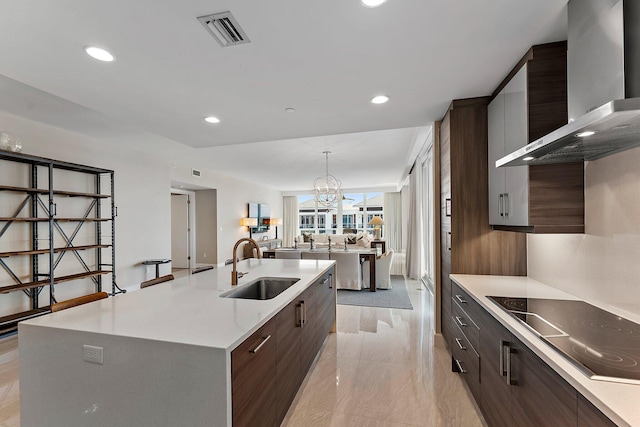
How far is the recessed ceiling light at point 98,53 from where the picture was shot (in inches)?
69.6

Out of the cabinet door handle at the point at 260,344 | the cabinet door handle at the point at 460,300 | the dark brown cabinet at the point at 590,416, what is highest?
the dark brown cabinet at the point at 590,416

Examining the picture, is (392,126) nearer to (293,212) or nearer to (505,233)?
(505,233)

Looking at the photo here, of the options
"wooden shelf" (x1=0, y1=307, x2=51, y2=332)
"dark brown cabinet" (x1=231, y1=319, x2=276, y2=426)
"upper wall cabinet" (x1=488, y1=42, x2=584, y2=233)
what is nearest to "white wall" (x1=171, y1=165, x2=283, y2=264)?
"wooden shelf" (x1=0, y1=307, x2=51, y2=332)

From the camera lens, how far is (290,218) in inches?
489

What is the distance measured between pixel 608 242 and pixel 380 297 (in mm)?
3589

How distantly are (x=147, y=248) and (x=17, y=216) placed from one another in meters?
1.96

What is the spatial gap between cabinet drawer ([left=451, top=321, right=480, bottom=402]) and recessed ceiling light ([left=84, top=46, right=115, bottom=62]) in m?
3.03

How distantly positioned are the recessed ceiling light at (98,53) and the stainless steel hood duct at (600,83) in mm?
2500

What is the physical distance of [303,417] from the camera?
6.35 feet

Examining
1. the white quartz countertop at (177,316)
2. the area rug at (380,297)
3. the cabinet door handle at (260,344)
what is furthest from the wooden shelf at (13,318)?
the area rug at (380,297)

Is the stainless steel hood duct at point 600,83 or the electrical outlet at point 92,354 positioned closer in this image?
the stainless steel hood duct at point 600,83

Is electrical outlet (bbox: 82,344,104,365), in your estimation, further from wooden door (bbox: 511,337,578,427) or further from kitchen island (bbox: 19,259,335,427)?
wooden door (bbox: 511,337,578,427)

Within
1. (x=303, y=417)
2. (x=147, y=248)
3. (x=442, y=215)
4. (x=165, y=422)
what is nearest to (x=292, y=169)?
(x=147, y=248)

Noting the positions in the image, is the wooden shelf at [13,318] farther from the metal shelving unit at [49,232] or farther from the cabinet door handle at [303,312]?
the cabinet door handle at [303,312]
